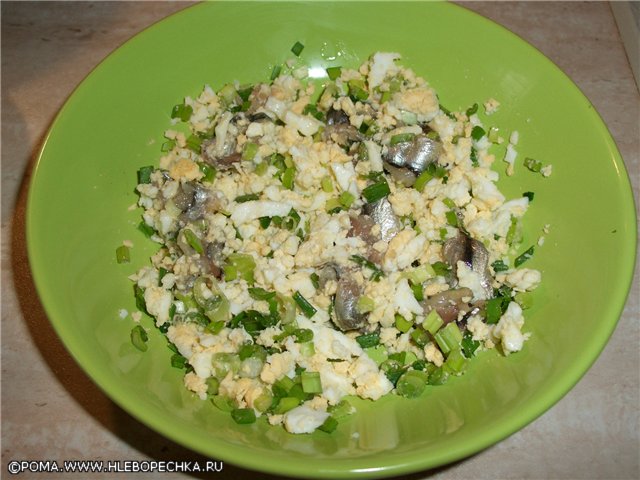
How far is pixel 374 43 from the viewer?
2209mm

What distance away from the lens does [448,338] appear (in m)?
1.71

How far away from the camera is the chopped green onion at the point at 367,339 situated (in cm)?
178

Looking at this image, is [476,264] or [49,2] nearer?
[476,264]

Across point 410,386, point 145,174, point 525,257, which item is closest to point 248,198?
point 145,174

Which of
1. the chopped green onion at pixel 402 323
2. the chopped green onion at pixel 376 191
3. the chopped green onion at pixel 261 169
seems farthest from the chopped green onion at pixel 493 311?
the chopped green onion at pixel 261 169

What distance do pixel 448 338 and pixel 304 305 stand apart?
1.36ft

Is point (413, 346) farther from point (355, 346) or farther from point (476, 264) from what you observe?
point (476, 264)

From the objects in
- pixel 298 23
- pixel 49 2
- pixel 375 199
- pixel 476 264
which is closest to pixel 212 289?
pixel 375 199

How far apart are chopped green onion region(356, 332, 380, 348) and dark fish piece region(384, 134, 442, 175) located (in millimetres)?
550

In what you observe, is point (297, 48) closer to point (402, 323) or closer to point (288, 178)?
point (288, 178)

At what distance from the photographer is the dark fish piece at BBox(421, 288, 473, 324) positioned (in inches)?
69.1

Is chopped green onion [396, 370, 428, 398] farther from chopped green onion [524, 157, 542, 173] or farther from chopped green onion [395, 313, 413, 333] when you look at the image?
chopped green onion [524, 157, 542, 173]

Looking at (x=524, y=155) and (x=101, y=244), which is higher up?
(x=524, y=155)

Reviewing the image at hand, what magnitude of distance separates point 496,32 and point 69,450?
6.20ft
